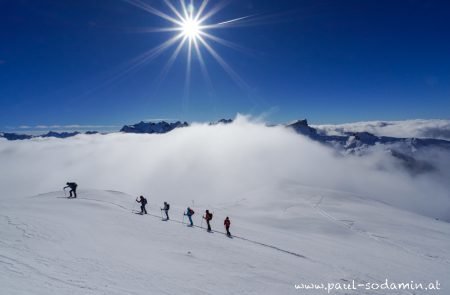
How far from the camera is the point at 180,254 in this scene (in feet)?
53.2

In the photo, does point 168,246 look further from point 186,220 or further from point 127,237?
point 186,220

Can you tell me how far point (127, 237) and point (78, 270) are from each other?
6341 millimetres

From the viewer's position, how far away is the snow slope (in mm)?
11586

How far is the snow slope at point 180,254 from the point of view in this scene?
1159cm

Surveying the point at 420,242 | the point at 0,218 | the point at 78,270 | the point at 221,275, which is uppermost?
the point at 0,218

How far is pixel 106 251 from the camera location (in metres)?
14.8

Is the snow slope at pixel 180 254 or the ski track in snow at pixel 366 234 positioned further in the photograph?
the ski track in snow at pixel 366 234

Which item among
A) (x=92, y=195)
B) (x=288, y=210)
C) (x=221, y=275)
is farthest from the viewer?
(x=288, y=210)

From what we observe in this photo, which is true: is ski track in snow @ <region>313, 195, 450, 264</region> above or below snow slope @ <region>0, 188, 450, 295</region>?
below

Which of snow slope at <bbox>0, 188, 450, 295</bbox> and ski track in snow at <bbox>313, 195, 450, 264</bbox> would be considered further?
ski track in snow at <bbox>313, 195, 450, 264</bbox>

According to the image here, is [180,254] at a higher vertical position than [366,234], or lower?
higher

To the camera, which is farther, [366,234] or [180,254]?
[366,234]

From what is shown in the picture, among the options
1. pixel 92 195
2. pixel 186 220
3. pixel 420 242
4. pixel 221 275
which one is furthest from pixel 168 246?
pixel 420 242

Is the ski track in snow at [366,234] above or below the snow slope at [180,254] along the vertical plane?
below
